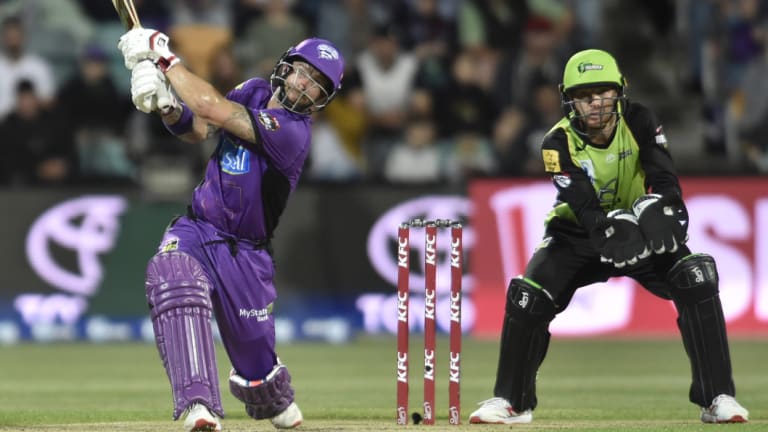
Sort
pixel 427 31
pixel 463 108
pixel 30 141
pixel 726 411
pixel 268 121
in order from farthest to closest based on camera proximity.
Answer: pixel 427 31 < pixel 463 108 < pixel 30 141 < pixel 726 411 < pixel 268 121

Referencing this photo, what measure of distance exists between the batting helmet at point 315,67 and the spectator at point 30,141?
7.68 metres

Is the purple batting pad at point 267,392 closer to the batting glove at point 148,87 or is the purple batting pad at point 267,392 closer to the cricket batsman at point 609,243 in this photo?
the cricket batsman at point 609,243

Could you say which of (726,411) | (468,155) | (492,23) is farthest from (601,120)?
(492,23)

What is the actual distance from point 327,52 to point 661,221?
1962 mm

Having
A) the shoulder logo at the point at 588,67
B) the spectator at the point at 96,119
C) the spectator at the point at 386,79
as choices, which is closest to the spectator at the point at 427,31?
the spectator at the point at 386,79

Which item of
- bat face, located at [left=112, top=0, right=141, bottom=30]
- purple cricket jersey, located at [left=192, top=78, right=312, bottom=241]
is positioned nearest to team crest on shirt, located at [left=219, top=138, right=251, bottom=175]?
purple cricket jersey, located at [left=192, top=78, right=312, bottom=241]

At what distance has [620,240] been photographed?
8.15 meters

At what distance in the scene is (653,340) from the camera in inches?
569

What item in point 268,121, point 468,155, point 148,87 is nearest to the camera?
point 148,87

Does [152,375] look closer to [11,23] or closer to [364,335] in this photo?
[364,335]

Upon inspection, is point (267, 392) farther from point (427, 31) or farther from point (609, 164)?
point (427, 31)

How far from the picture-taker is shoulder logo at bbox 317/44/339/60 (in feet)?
26.2

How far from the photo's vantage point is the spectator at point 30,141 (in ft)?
50.2

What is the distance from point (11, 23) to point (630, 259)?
998cm
